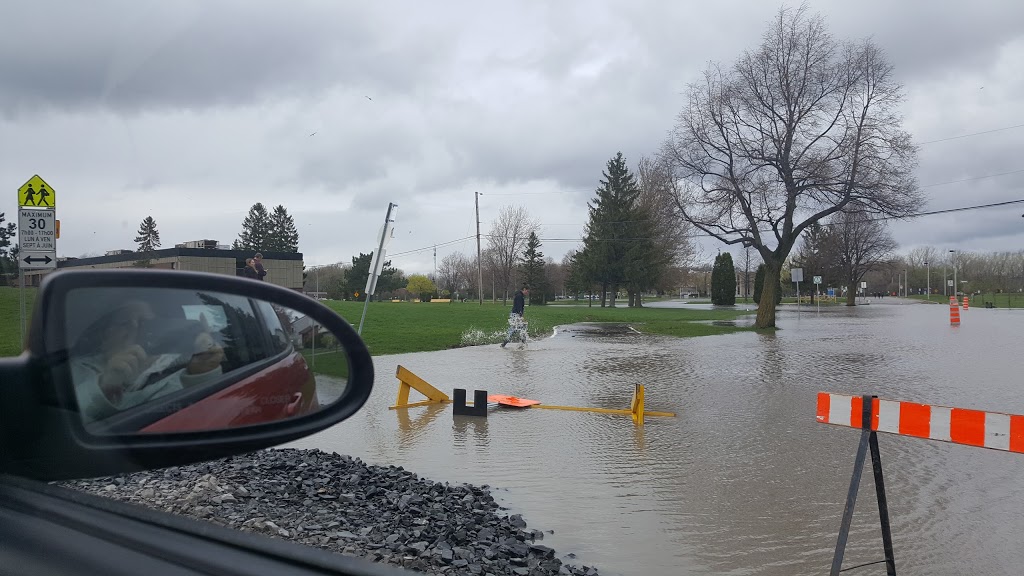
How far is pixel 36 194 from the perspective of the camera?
12938 millimetres

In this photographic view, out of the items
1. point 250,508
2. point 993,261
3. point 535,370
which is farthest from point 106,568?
point 993,261

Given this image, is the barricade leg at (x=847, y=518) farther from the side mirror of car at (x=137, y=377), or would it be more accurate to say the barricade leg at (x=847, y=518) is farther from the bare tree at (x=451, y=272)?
the bare tree at (x=451, y=272)

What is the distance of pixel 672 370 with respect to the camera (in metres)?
16.2

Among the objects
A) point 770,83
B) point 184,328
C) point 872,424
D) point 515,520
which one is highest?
point 770,83

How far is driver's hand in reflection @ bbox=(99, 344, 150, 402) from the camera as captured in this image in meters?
1.78

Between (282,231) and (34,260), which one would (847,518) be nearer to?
(282,231)

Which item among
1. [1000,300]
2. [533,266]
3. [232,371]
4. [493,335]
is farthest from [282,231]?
[1000,300]

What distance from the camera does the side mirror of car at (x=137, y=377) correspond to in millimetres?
1709

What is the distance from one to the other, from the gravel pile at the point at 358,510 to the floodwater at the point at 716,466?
450 mm

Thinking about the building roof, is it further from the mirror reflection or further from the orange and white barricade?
the orange and white barricade

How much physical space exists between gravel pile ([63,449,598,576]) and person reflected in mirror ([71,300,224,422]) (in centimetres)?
280

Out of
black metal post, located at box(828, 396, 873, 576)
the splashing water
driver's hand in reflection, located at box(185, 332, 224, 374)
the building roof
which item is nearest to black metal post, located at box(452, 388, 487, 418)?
the building roof

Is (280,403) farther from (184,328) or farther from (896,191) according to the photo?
(896,191)

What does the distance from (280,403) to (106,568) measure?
672 millimetres
